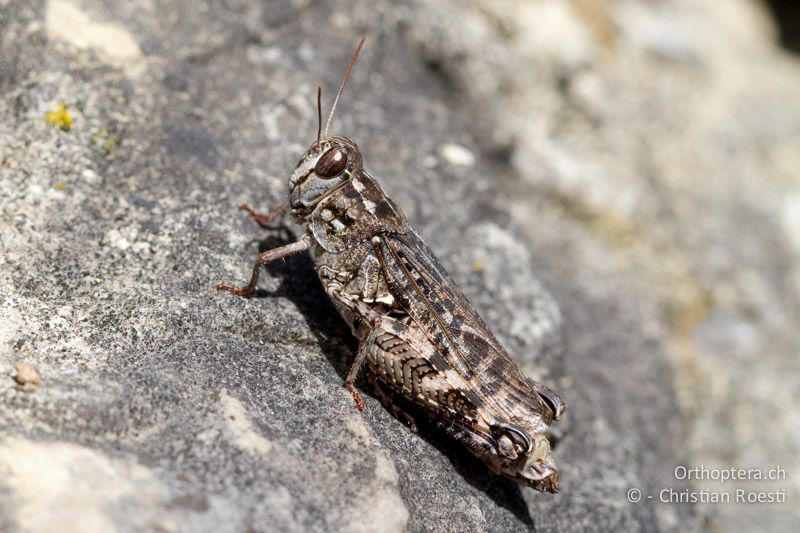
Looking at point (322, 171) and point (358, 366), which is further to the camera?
point (322, 171)

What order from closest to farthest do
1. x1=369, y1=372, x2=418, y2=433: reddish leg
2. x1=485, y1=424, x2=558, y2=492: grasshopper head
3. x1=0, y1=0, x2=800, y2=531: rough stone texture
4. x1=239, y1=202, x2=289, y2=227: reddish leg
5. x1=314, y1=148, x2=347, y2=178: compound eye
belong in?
x1=0, y1=0, x2=800, y2=531: rough stone texture → x1=485, y1=424, x2=558, y2=492: grasshopper head → x1=369, y1=372, x2=418, y2=433: reddish leg → x1=314, y1=148, x2=347, y2=178: compound eye → x1=239, y1=202, x2=289, y2=227: reddish leg

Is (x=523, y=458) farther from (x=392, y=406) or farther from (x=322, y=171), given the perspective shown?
(x=322, y=171)

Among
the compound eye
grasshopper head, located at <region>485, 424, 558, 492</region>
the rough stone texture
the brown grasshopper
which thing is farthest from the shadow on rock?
grasshopper head, located at <region>485, 424, 558, 492</region>

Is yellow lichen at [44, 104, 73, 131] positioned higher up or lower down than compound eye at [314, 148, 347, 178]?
lower down

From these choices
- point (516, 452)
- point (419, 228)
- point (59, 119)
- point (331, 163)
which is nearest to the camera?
point (516, 452)

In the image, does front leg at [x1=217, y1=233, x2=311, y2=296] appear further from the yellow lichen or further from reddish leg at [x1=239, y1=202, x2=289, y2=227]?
the yellow lichen

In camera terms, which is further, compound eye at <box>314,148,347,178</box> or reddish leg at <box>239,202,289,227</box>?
reddish leg at <box>239,202,289,227</box>

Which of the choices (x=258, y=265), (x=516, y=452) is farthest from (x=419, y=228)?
(x=516, y=452)
